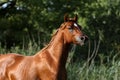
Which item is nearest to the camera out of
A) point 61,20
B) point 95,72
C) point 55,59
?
point 55,59

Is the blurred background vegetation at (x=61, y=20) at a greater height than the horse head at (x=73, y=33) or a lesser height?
lesser

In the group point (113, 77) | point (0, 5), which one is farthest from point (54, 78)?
point (0, 5)

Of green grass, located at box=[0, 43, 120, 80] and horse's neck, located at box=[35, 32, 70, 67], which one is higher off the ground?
horse's neck, located at box=[35, 32, 70, 67]

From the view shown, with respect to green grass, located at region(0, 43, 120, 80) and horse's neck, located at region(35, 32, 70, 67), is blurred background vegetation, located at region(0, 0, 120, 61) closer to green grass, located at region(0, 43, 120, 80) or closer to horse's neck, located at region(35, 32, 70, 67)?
green grass, located at region(0, 43, 120, 80)

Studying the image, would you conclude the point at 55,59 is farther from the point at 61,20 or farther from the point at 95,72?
the point at 61,20

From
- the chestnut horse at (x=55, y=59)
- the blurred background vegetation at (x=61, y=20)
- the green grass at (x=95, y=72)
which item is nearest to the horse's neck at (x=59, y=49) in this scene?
the chestnut horse at (x=55, y=59)

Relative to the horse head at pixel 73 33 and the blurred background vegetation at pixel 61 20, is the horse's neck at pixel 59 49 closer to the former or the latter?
the horse head at pixel 73 33

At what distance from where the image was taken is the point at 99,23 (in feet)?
84.2

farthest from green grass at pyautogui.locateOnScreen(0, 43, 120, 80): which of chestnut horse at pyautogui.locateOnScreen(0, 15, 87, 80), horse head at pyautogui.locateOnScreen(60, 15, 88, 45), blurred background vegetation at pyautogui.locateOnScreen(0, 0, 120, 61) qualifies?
blurred background vegetation at pyautogui.locateOnScreen(0, 0, 120, 61)

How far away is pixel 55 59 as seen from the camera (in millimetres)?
7273

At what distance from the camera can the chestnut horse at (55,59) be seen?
23.4ft

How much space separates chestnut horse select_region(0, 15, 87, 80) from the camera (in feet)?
23.4

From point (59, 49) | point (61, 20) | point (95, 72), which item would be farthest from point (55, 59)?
point (61, 20)

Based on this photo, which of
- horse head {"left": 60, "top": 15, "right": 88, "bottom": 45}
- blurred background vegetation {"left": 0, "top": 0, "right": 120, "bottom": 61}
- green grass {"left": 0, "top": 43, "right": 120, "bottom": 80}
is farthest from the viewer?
blurred background vegetation {"left": 0, "top": 0, "right": 120, "bottom": 61}
